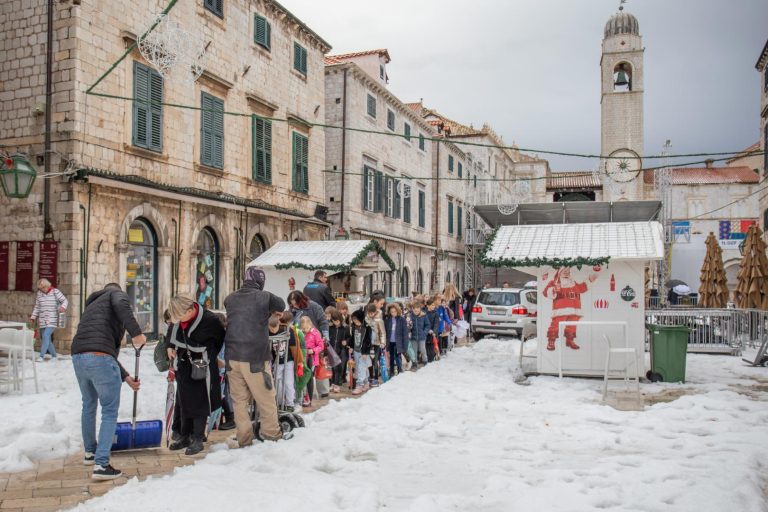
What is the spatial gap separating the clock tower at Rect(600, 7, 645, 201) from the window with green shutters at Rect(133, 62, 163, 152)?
40130mm

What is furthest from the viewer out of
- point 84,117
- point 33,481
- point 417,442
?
point 84,117

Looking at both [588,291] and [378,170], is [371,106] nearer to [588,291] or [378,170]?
[378,170]

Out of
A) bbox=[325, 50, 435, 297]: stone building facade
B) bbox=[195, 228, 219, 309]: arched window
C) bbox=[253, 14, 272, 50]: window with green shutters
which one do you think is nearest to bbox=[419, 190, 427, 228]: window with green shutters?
bbox=[325, 50, 435, 297]: stone building facade

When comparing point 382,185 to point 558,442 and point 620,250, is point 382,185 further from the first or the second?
point 558,442

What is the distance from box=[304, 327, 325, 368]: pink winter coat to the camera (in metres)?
8.84

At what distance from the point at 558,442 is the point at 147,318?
34.0ft

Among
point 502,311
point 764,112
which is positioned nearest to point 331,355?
point 502,311

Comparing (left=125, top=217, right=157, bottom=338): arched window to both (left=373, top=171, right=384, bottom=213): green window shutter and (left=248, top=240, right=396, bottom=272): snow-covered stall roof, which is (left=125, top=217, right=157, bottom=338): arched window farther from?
(left=373, top=171, right=384, bottom=213): green window shutter

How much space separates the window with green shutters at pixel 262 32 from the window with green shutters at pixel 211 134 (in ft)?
Result: 8.99

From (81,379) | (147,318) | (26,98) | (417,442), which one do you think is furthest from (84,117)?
(417,442)

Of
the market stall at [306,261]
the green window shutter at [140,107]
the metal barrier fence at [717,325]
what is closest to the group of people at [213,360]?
the market stall at [306,261]

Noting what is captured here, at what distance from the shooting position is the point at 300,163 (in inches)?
826

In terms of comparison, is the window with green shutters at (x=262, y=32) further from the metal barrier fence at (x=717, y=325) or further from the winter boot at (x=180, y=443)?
the winter boot at (x=180, y=443)

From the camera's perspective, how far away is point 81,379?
5.90 m
